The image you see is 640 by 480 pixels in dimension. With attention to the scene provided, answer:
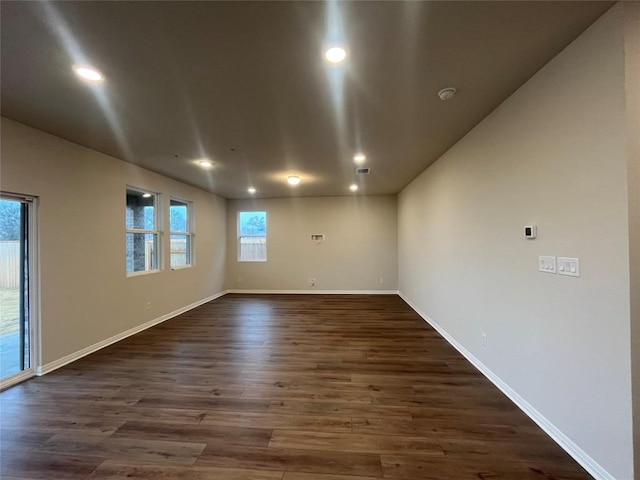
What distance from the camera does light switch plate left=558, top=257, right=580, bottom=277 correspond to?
1.76 m

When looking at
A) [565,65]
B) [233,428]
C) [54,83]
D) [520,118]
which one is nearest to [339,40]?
[565,65]

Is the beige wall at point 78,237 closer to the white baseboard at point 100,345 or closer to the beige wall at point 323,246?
the white baseboard at point 100,345

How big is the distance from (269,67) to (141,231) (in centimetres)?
383

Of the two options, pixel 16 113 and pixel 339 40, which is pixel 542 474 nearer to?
pixel 339 40

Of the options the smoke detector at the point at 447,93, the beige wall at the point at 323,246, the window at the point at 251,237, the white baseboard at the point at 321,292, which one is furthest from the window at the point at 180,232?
the smoke detector at the point at 447,93

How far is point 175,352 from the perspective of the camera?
361cm

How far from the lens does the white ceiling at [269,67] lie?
154 cm

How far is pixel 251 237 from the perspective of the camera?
25.8 feet

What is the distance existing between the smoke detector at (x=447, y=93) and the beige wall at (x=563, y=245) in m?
0.15

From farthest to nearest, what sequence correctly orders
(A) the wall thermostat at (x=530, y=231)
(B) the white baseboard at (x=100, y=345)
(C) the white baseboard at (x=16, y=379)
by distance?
(B) the white baseboard at (x=100, y=345) → (C) the white baseboard at (x=16, y=379) → (A) the wall thermostat at (x=530, y=231)

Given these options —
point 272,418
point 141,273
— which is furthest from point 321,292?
point 272,418

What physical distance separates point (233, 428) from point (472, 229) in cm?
291

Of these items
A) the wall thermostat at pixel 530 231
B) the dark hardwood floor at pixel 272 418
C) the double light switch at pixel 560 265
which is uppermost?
the wall thermostat at pixel 530 231

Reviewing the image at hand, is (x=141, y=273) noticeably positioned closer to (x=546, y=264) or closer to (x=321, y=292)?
(x=321, y=292)
